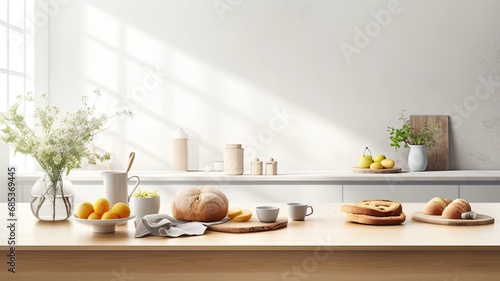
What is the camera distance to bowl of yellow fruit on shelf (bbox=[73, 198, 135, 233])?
194cm

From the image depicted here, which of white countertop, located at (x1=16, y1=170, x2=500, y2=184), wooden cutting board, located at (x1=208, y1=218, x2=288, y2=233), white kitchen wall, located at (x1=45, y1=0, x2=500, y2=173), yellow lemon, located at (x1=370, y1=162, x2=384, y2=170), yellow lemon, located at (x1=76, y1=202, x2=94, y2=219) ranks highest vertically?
white kitchen wall, located at (x1=45, y1=0, x2=500, y2=173)

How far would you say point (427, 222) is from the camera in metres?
2.14

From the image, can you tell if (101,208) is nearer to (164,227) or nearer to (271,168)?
(164,227)

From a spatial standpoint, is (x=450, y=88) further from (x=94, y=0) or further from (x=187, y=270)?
(x=187, y=270)

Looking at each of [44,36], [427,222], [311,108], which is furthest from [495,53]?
[44,36]

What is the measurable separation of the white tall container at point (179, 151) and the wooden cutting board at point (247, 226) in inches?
96.3

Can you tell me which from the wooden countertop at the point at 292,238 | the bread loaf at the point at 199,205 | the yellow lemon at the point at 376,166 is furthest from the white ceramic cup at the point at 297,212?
the yellow lemon at the point at 376,166

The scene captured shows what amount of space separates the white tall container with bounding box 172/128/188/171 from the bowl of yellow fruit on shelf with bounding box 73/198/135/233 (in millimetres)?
2491

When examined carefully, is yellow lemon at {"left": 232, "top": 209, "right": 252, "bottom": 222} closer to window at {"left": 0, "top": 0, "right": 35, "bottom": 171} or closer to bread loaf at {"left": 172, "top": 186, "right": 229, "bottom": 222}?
bread loaf at {"left": 172, "top": 186, "right": 229, "bottom": 222}

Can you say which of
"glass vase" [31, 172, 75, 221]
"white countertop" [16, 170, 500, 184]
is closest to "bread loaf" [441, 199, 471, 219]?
"glass vase" [31, 172, 75, 221]

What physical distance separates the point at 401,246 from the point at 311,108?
2.95 meters

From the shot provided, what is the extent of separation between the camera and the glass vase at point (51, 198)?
220cm

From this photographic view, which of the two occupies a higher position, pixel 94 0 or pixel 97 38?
pixel 94 0

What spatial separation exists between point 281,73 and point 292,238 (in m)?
2.91
